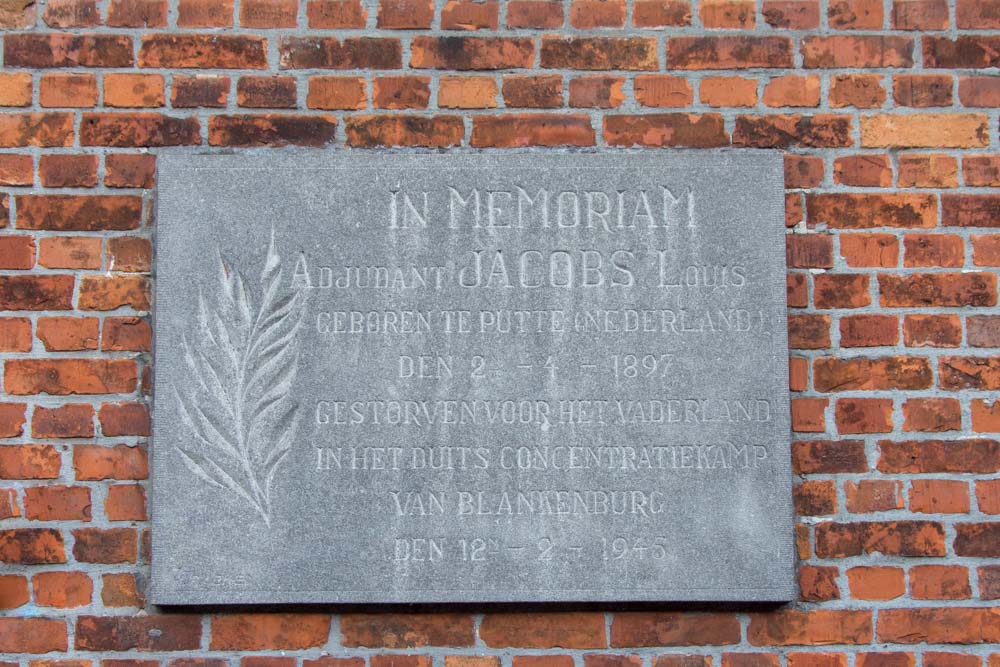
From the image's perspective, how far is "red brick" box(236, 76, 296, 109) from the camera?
2467 mm

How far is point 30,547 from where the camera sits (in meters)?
2.35

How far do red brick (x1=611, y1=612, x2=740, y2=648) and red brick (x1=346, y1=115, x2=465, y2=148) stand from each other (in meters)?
1.17

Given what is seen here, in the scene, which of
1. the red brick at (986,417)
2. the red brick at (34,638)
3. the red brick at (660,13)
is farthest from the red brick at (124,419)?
the red brick at (986,417)

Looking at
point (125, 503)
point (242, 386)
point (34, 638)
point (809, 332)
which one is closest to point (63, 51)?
point (242, 386)

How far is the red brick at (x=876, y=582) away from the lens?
237 centimetres

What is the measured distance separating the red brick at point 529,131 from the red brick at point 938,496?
1.10 meters

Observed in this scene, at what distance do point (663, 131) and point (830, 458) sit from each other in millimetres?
854

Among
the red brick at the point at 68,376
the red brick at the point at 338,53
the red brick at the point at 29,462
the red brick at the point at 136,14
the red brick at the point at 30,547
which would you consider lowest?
the red brick at the point at 30,547

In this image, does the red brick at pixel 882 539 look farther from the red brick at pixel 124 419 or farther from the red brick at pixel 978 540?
the red brick at pixel 124 419

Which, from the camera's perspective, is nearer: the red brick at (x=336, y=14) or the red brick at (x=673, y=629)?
the red brick at (x=673, y=629)

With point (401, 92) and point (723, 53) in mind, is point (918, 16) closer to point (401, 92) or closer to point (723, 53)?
point (723, 53)

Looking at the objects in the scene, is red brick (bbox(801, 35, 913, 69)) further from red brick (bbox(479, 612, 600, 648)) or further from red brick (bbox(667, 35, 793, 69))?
red brick (bbox(479, 612, 600, 648))

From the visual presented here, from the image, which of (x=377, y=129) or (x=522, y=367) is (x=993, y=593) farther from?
(x=377, y=129)

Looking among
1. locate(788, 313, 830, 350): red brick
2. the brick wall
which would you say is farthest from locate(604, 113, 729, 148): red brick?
locate(788, 313, 830, 350): red brick
